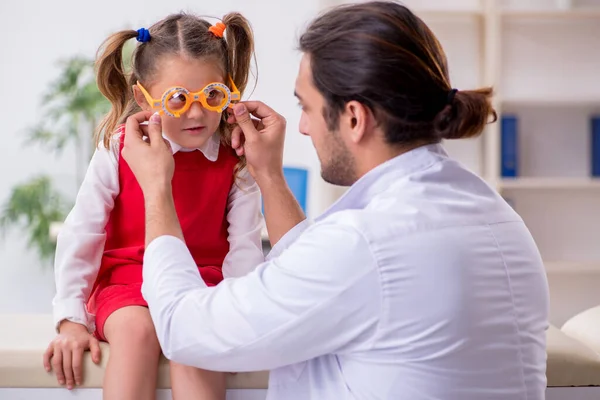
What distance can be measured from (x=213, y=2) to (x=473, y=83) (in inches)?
64.0

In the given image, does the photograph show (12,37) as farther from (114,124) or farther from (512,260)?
(512,260)

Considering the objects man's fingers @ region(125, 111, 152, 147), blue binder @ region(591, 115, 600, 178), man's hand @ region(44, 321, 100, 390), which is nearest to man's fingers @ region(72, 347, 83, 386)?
man's hand @ region(44, 321, 100, 390)

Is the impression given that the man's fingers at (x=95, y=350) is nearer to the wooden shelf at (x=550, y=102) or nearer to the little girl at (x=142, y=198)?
the little girl at (x=142, y=198)

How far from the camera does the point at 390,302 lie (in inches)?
48.8

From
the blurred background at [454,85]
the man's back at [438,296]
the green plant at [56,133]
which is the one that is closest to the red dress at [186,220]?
the man's back at [438,296]

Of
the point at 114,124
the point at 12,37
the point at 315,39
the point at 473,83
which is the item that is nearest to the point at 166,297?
the point at 315,39

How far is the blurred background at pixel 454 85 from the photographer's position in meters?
4.54

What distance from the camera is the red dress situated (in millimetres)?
1810

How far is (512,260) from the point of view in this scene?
135cm

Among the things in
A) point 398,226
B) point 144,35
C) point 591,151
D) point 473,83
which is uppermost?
point 144,35

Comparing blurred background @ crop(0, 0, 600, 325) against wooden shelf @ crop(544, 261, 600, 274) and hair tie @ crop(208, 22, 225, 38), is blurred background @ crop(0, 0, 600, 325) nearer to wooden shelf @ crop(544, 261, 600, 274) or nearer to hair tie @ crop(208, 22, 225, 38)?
wooden shelf @ crop(544, 261, 600, 274)

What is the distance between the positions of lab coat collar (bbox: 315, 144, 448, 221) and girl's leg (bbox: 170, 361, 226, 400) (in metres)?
0.38

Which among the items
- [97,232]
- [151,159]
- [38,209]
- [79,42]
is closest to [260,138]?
[151,159]

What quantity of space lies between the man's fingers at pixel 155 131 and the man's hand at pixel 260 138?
203mm
